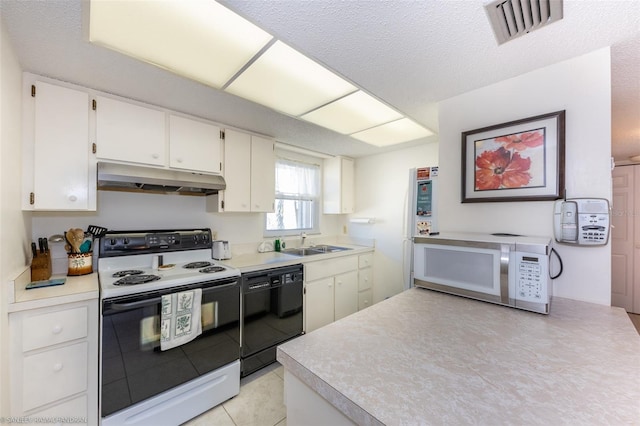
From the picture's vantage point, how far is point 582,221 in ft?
4.45

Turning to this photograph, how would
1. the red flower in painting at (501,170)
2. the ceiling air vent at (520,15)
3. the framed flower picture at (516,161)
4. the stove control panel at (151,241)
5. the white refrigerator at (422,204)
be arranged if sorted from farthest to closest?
the white refrigerator at (422,204) → the stove control panel at (151,241) → the red flower in painting at (501,170) → the framed flower picture at (516,161) → the ceiling air vent at (520,15)

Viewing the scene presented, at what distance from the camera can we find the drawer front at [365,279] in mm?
3326

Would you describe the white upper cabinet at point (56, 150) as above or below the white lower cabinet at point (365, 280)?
above

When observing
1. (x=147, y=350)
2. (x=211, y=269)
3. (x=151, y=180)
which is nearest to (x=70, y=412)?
(x=147, y=350)

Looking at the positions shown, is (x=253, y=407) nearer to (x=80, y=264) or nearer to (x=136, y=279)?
(x=136, y=279)

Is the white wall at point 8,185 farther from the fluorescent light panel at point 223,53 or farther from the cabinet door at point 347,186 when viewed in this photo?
the cabinet door at point 347,186

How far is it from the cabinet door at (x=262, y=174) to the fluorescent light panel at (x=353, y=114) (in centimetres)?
67

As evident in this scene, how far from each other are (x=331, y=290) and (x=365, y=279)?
0.71m

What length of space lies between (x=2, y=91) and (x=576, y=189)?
118 inches

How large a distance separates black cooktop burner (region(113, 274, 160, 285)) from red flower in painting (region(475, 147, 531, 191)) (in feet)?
7.76

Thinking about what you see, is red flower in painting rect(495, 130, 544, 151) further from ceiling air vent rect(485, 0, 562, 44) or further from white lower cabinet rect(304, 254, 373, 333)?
white lower cabinet rect(304, 254, 373, 333)

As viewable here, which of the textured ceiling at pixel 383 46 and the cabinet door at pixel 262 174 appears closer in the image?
the textured ceiling at pixel 383 46

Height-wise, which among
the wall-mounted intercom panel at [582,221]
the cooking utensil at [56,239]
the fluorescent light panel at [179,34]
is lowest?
the cooking utensil at [56,239]

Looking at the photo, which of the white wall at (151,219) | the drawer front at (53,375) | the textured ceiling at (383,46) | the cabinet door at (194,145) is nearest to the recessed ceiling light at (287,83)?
the textured ceiling at (383,46)
